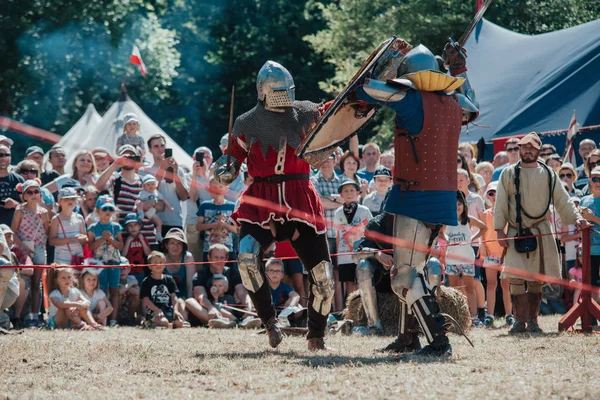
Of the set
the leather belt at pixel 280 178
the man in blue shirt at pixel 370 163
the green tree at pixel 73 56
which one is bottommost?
the leather belt at pixel 280 178

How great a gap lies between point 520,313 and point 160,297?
3.39 m

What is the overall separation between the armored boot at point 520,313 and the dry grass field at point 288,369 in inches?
20.0

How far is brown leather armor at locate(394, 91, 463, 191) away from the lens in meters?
6.18

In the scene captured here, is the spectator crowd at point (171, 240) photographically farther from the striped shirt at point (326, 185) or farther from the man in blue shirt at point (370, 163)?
the man in blue shirt at point (370, 163)

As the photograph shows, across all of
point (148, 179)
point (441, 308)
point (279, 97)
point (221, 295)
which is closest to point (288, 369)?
point (279, 97)

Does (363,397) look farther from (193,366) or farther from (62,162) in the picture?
(62,162)

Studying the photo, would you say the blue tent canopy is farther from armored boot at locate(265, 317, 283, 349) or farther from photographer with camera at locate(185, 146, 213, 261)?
armored boot at locate(265, 317, 283, 349)

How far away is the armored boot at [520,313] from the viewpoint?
8.23 meters

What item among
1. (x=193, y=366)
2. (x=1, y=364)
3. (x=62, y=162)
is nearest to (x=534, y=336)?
(x=193, y=366)

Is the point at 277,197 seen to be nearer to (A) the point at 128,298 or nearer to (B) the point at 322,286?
(B) the point at 322,286

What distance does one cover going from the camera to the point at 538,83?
1308cm

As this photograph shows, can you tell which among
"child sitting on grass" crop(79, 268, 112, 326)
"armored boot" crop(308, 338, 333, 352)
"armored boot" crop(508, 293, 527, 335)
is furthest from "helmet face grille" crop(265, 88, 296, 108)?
"child sitting on grass" crop(79, 268, 112, 326)

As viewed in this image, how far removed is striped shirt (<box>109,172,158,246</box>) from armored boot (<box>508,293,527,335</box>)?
3.66 meters

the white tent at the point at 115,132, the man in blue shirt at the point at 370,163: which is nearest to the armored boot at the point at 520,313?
the man in blue shirt at the point at 370,163
